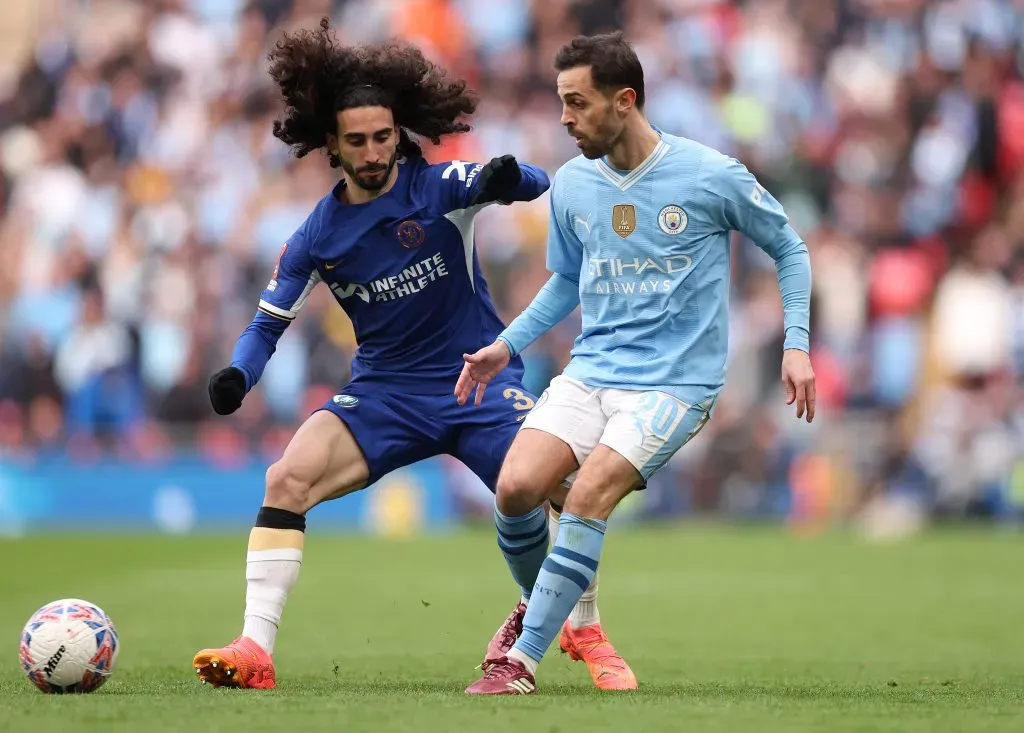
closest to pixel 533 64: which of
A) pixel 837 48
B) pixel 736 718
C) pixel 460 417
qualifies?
pixel 837 48

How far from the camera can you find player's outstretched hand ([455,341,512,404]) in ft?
23.4

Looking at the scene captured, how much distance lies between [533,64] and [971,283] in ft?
20.7

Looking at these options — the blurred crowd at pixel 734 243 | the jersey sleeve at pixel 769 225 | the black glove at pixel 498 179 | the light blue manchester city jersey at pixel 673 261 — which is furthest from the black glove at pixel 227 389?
the blurred crowd at pixel 734 243

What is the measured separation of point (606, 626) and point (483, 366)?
351cm

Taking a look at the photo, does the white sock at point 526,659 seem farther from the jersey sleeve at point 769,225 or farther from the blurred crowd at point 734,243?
the blurred crowd at point 734,243

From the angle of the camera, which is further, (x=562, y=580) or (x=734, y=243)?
(x=734, y=243)

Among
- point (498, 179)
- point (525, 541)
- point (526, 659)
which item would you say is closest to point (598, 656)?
point (525, 541)

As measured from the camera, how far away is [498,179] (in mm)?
7430

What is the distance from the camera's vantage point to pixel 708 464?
18.9m

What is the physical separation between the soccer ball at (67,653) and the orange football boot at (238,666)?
14.6 inches

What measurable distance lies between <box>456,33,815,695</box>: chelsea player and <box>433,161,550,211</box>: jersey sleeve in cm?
46

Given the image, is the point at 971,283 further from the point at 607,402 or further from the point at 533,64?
the point at 607,402

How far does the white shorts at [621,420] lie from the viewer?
675 centimetres

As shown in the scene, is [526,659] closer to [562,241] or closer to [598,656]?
[598,656]
